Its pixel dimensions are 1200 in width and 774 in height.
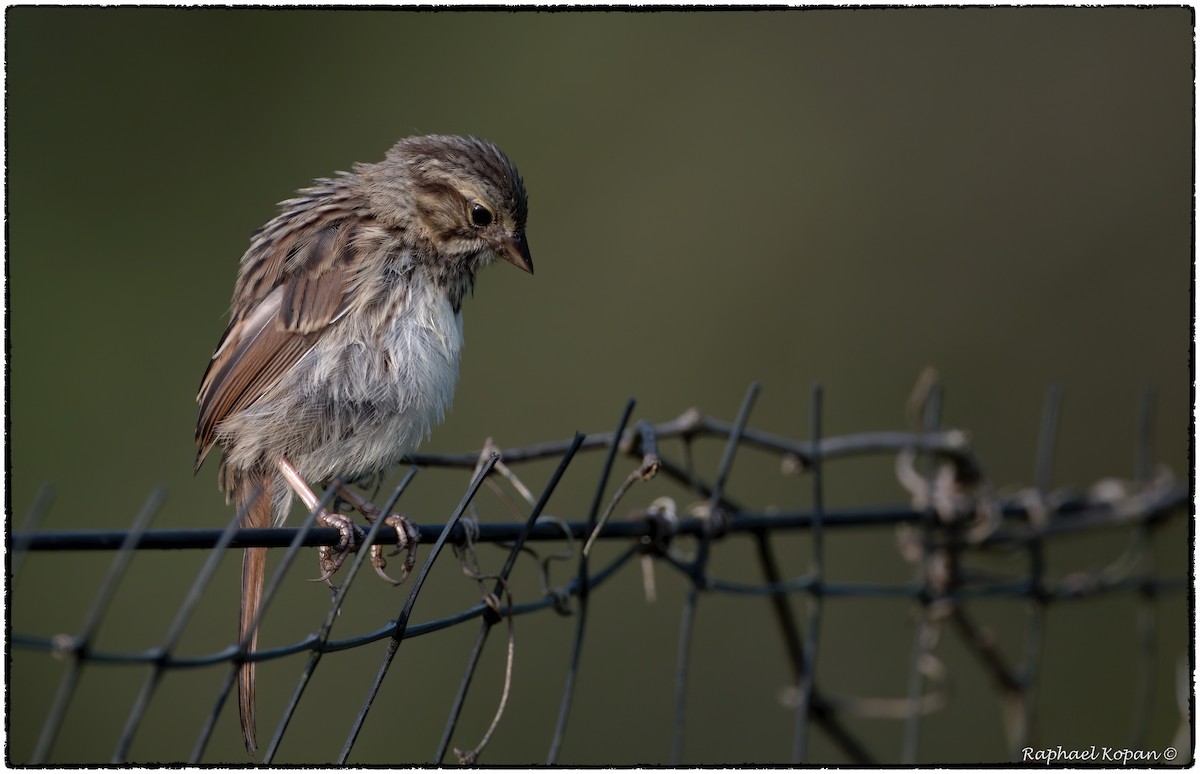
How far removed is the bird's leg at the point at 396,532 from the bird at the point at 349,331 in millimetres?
13

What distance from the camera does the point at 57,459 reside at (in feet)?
18.0

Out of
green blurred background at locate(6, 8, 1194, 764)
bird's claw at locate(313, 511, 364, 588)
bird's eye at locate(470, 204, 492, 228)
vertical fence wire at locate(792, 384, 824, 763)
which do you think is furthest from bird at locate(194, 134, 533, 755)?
green blurred background at locate(6, 8, 1194, 764)

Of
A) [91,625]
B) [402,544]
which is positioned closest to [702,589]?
[402,544]

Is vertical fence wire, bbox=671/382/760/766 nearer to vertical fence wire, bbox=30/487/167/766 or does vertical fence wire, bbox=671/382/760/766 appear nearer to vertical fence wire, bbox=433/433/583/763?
vertical fence wire, bbox=433/433/583/763

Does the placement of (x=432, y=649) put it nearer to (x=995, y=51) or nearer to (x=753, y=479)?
(x=753, y=479)

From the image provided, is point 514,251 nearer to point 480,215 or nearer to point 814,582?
point 480,215

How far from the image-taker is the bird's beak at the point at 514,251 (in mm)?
3486

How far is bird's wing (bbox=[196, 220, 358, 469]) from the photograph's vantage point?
3.20 meters

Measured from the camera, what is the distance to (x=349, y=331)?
3.17 metres

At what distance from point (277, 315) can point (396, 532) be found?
3.72 feet

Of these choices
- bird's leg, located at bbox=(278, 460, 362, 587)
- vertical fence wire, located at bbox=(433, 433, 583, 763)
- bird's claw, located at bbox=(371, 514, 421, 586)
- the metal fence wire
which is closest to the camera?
the metal fence wire

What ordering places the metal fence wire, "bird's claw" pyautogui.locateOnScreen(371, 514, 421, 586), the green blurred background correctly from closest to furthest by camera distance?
1. the metal fence wire
2. "bird's claw" pyautogui.locateOnScreen(371, 514, 421, 586)
3. the green blurred background

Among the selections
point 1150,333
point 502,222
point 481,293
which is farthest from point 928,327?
point 502,222

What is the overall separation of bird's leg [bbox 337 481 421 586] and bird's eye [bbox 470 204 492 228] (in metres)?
0.81
